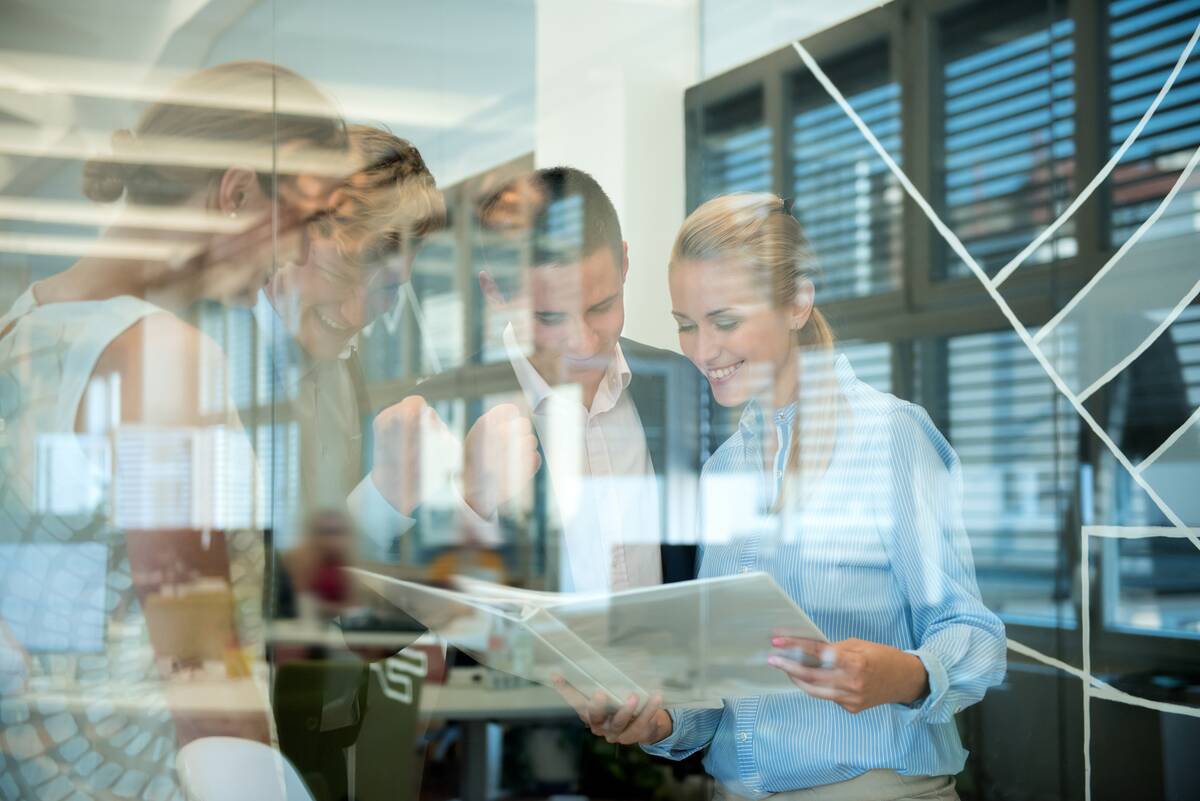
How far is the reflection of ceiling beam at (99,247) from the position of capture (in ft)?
6.87

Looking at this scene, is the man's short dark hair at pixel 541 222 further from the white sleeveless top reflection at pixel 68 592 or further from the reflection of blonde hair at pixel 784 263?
the white sleeveless top reflection at pixel 68 592

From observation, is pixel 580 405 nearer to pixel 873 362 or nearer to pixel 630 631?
pixel 630 631

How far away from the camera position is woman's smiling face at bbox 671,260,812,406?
77.1 inches

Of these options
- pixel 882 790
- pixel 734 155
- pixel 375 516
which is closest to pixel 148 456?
pixel 375 516

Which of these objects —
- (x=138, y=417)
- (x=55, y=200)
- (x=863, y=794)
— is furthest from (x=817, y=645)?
(x=55, y=200)

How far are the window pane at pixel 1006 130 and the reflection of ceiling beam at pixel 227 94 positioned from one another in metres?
0.81

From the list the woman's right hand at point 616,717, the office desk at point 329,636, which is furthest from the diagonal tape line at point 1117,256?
the office desk at point 329,636

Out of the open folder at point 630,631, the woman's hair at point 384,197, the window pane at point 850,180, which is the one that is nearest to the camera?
the open folder at point 630,631

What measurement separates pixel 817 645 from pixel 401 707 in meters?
0.73

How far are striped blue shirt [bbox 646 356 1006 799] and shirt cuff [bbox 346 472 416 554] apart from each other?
1.74 ft

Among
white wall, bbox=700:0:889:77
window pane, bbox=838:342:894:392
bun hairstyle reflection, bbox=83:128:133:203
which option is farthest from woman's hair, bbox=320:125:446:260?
window pane, bbox=838:342:894:392

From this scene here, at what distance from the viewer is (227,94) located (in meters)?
2.11

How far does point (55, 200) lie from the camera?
2.11 metres

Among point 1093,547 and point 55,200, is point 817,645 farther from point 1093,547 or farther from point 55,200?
point 55,200
